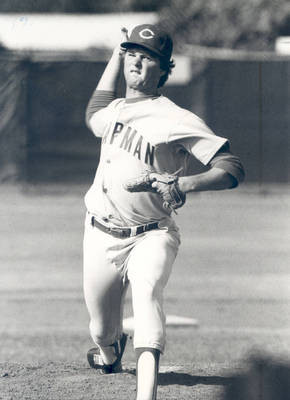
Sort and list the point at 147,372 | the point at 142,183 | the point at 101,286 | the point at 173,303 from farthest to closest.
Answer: the point at 173,303, the point at 101,286, the point at 142,183, the point at 147,372

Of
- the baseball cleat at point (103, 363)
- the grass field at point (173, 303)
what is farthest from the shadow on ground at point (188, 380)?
the baseball cleat at point (103, 363)

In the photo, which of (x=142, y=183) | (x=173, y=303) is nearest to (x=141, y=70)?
(x=142, y=183)

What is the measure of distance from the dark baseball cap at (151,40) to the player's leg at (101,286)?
2.36 feet

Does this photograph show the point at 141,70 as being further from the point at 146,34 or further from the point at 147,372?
the point at 147,372

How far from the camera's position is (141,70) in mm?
3189

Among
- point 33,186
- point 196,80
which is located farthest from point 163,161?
point 33,186

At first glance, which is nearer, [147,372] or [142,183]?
[147,372]

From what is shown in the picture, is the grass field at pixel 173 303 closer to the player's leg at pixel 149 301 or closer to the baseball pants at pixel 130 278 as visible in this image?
the baseball pants at pixel 130 278

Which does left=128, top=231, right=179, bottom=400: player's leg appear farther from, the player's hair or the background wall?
the background wall

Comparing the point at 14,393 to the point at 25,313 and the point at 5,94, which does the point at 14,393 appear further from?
the point at 25,313

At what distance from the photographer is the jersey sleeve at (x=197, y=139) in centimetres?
309

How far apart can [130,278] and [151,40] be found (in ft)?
2.90

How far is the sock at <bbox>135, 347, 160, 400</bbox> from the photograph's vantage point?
2.95m

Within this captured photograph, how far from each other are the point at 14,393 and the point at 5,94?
1532mm
